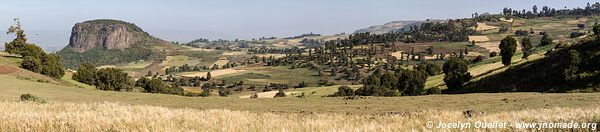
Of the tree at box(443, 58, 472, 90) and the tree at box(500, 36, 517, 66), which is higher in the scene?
the tree at box(500, 36, 517, 66)

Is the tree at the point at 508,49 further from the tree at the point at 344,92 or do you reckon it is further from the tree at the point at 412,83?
the tree at the point at 344,92

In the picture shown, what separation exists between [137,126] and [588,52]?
2944 inches

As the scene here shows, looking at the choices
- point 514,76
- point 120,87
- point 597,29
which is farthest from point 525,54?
point 120,87

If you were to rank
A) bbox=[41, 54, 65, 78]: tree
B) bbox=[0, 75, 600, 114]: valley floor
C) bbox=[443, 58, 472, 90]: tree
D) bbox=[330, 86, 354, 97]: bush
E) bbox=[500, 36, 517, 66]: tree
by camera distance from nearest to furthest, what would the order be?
1. bbox=[0, 75, 600, 114]: valley floor
2. bbox=[443, 58, 472, 90]: tree
3. bbox=[41, 54, 65, 78]: tree
4. bbox=[500, 36, 517, 66]: tree
5. bbox=[330, 86, 354, 97]: bush

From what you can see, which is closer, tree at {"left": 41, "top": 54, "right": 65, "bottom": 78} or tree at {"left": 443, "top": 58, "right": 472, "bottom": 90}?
tree at {"left": 443, "top": 58, "right": 472, "bottom": 90}

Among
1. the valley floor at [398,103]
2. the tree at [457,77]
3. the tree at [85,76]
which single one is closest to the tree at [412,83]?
the tree at [457,77]

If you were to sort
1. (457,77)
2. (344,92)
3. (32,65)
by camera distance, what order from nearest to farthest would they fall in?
(457,77) < (32,65) < (344,92)

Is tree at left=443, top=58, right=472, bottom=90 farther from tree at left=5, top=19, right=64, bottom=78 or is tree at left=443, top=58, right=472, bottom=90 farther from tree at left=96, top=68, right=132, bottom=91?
tree at left=5, top=19, right=64, bottom=78

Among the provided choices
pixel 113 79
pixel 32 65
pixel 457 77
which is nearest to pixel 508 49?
pixel 457 77

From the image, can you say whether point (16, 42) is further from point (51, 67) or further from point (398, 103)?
point (398, 103)

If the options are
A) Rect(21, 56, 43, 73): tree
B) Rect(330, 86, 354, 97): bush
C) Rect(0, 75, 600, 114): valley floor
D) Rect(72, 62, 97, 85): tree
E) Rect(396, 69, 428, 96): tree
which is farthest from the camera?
Rect(330, 86, 354, 97): bush

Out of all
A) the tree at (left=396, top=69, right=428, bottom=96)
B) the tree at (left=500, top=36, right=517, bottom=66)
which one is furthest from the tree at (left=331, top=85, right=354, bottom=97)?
the tree at (left=500, top=36, right=517, bottom=66)

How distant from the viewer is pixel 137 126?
8.36 meters

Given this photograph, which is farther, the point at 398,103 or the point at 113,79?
the point at 113,79
